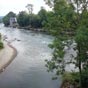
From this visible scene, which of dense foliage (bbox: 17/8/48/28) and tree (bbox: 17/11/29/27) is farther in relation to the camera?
tree (bbox: 17/11/29/27)

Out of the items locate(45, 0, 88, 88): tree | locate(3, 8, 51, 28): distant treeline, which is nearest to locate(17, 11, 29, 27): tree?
locate(3, 8, 51, 28): distant treeline

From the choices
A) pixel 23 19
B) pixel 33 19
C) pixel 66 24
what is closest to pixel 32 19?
pixel 33 19

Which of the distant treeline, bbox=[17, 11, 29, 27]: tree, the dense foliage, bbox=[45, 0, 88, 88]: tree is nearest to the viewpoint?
bbox=[45, 0, 88, 88]: tree

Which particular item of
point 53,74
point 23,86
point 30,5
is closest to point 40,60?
point 53,74

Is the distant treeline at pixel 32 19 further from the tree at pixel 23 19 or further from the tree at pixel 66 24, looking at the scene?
the tree at pixel 66 24

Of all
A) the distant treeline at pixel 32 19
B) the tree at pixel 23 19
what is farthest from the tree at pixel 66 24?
the tree at pixel 23 19

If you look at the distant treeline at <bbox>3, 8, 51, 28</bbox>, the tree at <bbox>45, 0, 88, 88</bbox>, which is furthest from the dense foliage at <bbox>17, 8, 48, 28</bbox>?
the tree at <bbox>45, 0, 88, 88</bbox>

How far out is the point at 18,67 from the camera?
1821 inches

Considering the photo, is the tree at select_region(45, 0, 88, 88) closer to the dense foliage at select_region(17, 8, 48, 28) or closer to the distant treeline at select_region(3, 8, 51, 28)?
the dense foliage at select_region(17, 8, 48, 28)

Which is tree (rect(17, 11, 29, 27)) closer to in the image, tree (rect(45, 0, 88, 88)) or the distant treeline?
the distant treeline

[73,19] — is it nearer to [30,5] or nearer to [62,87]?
[62,87]

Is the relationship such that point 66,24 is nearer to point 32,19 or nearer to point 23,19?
point 32,19

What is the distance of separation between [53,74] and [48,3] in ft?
54.2

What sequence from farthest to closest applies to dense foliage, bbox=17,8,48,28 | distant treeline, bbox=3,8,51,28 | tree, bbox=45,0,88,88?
1. distant treeline, bbox=3,8,51,28
2. dense foliage, bbox=17,8,48,28
3. tree, bbox=45,0,88,88
